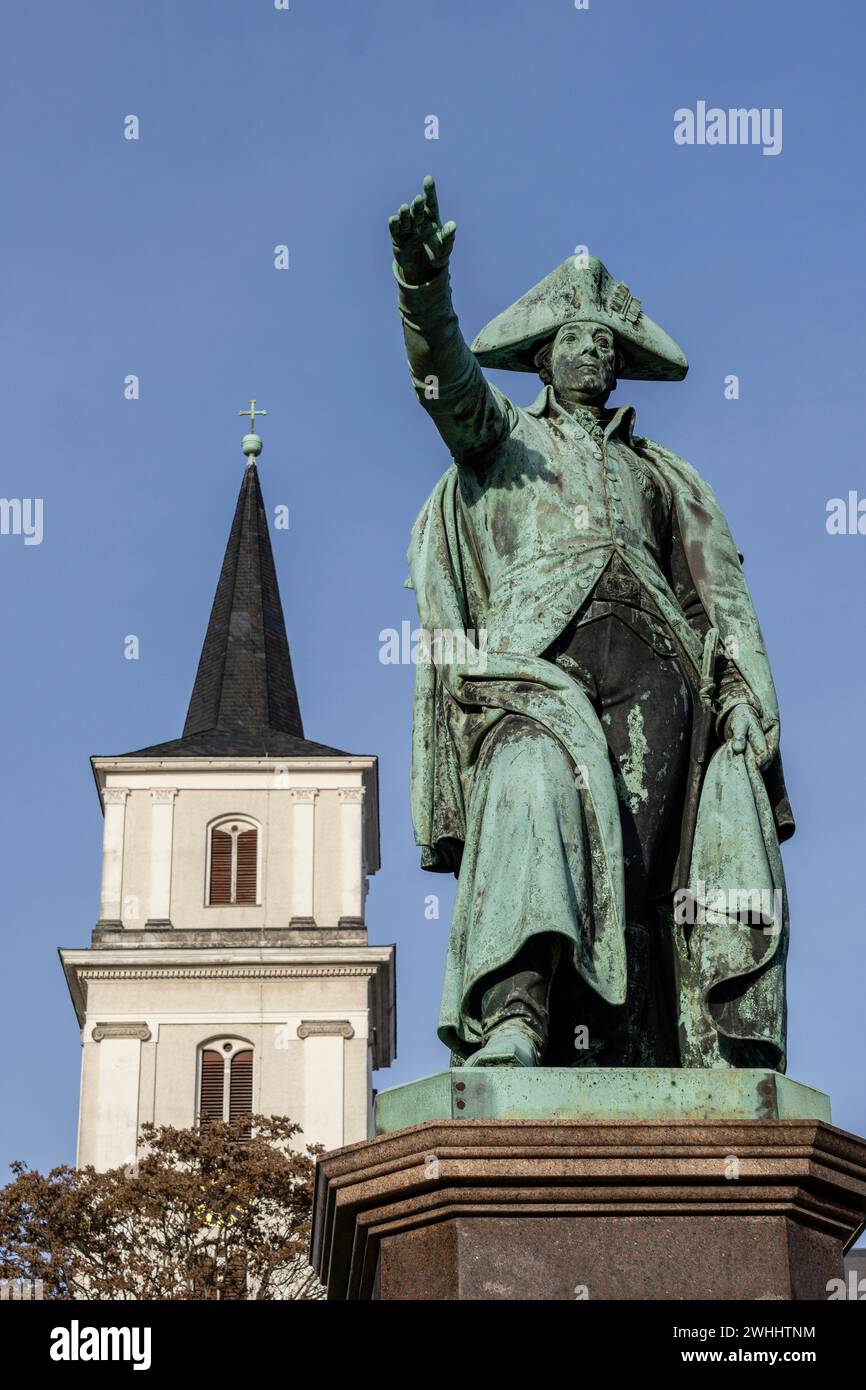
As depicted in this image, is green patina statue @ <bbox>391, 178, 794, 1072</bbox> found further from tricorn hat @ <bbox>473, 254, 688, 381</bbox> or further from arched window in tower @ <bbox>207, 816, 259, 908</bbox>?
arched window in tower @ <bbox>207, 816, 259, 908</bbox>

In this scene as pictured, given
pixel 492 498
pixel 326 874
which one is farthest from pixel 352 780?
pixel 492 498

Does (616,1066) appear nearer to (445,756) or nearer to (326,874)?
(445,756)

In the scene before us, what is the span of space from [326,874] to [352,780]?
3.16 metres

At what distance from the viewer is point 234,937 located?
223 feet

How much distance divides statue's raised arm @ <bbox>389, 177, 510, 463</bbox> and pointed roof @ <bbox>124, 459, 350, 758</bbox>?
6430cm

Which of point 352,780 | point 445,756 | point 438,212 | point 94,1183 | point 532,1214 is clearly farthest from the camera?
point 352,780

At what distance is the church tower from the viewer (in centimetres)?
6500

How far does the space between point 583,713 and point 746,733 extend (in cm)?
49

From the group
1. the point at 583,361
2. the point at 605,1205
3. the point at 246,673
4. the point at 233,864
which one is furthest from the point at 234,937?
the point at 605,1205

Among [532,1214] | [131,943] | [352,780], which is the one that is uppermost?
[352,780]

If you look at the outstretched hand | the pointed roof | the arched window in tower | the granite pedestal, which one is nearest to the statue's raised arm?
the outstretched hand

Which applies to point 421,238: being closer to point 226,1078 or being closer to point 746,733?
point 746,733

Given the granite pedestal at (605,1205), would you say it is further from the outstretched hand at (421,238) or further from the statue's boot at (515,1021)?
the outstretched hand at (421,238)

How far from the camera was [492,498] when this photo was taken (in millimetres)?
8227
